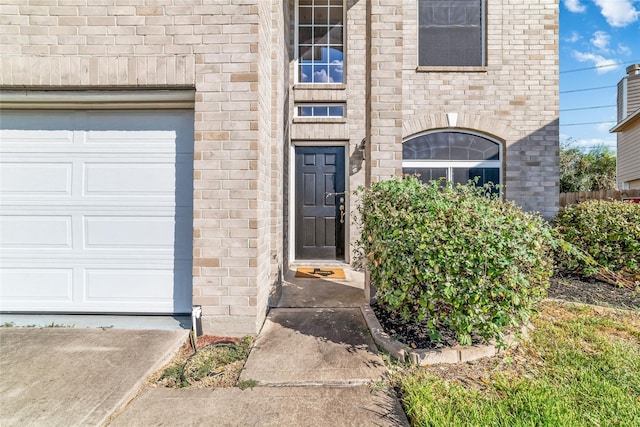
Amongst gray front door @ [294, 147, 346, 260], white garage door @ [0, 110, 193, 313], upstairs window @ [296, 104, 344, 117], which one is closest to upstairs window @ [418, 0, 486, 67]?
upstairs window @ [296, 104, 344, 117]

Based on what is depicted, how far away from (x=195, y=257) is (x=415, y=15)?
585 centimetres

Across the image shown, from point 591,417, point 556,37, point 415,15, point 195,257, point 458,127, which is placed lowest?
point 591,417

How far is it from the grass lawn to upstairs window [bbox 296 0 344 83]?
5017 millimetres

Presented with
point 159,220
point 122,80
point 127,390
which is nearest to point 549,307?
point 127,390

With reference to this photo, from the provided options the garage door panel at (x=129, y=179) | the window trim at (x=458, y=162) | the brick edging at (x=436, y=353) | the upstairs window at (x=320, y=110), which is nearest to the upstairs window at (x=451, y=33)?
the window trim at (x=458, y=162)

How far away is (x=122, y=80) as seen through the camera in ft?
9.37

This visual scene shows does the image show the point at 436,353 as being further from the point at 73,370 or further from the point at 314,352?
the point at 73,370

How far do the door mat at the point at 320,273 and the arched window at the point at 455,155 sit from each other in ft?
7.93

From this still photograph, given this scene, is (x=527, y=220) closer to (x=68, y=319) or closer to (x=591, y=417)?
(x=591, y=417)

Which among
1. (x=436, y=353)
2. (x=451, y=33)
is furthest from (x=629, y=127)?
(x=436, y=353)

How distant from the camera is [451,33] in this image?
5.75 m

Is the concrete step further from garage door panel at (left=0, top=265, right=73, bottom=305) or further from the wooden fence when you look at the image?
the wooden fence

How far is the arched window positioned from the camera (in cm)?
577

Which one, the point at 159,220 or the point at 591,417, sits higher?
the point at 159,220
